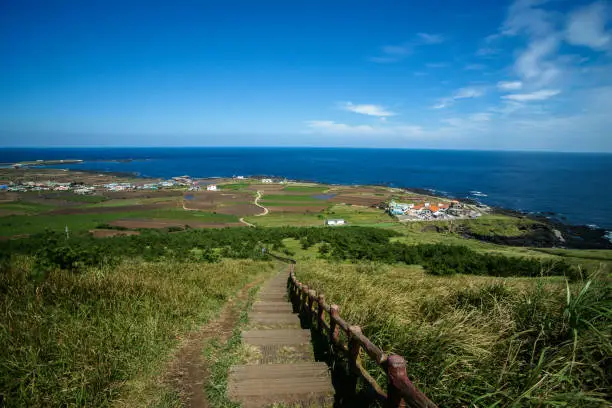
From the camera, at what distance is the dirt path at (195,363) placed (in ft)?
15.0

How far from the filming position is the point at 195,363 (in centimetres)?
555

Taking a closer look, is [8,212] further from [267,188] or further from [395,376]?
[395,376]

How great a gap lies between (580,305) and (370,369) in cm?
276

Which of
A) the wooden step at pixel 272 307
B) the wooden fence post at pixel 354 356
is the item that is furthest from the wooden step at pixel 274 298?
the wooden fence post at pixel 354 356

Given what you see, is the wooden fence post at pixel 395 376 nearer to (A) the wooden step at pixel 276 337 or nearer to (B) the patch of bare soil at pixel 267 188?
(A) the wooden step at pixel 276 337

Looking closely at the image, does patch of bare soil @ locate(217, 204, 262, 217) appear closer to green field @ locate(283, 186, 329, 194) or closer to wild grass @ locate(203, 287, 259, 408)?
green field @ locate(283, 186, 329, 194)

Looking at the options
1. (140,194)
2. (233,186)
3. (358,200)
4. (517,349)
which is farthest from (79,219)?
(517,349)

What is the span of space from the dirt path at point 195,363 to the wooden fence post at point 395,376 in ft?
8.96

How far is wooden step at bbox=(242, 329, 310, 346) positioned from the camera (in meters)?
5.70

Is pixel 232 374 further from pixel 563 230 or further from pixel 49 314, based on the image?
pixel 563 230

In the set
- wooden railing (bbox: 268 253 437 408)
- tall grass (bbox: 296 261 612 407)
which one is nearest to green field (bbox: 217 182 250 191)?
wooden railing (bbox: 268 253 437 408)

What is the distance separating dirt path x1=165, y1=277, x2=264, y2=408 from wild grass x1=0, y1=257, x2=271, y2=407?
8.7 inches

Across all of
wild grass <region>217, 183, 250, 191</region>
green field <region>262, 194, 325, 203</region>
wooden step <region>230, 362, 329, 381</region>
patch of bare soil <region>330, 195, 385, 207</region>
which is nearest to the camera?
wooden step <region>230, 362, 329, 381</region>

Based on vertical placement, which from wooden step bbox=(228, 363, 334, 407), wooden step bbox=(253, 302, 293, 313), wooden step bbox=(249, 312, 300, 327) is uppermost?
wooden step bbox=(228, 363, 334, 407)
